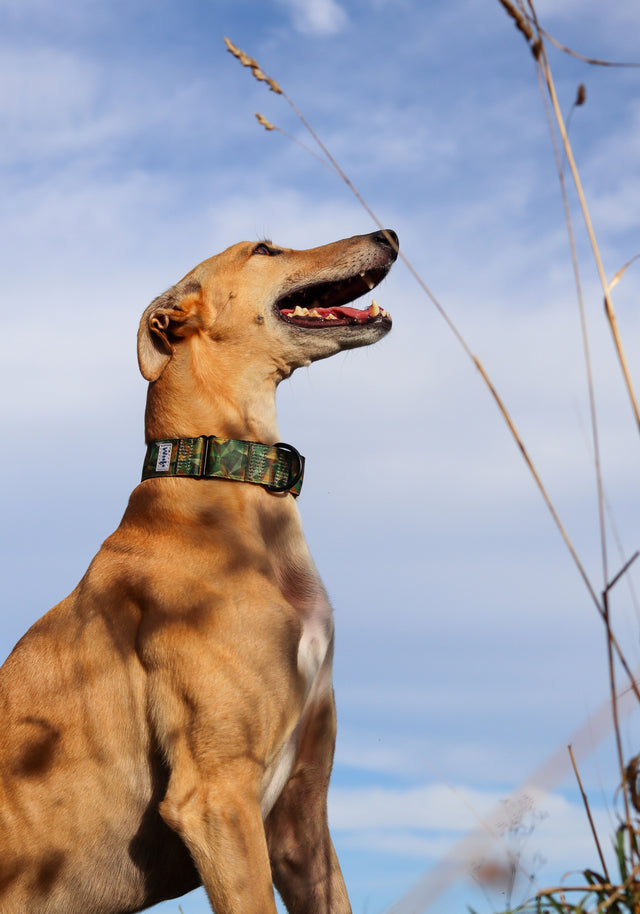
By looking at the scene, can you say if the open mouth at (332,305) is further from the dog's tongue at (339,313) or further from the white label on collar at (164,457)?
the white label on collar at (164,457)

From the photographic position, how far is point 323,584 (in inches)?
173

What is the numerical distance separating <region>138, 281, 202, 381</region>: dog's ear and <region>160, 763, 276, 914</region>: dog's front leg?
6.59ft

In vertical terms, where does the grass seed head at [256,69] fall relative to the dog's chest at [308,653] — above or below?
above

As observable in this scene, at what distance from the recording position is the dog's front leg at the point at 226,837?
11.5ft

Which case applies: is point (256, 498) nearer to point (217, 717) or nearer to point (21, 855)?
point (217, 717)

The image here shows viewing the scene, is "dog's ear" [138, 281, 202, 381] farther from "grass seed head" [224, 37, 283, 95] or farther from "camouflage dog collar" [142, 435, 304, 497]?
"grass seed head" [224, 37, 283, 95]

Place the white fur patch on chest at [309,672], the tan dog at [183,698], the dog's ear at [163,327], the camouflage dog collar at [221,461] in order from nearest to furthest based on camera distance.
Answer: the tan dog at [183,698] < the white fur patch on chest at [309,672] < the camouflage dog collar at [221,461] < the dog's ear at [163,327]

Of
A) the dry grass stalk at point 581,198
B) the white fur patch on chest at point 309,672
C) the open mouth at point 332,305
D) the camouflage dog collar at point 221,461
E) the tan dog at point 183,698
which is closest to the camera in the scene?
the dry grass stalk at point 581,198

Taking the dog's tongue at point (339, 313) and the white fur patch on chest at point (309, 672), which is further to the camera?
the dog's tongue at point (339, 313)

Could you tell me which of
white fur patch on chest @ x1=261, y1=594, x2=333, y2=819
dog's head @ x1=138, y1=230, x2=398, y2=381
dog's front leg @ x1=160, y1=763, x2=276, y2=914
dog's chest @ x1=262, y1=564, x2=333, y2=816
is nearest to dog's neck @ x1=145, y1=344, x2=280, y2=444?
dog's head @ x1=138, y1=230, x2=398, y2=381

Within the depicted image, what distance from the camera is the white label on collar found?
4289 mm

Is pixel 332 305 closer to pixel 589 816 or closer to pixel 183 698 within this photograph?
pixel 183 698

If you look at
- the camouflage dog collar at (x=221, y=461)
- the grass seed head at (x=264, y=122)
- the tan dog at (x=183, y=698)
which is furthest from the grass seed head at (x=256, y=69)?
the camouflage dog collar at (x=221, y=461)

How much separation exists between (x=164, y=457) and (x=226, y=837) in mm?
1714
